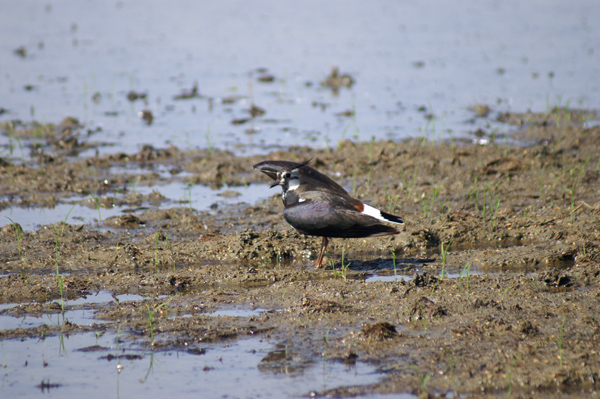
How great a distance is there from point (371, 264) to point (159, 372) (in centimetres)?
258

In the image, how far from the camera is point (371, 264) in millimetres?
6227

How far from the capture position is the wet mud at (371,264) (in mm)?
4266

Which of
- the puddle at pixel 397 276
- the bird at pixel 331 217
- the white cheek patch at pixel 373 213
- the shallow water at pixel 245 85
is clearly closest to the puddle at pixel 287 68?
the shallow water at pixel 245 85

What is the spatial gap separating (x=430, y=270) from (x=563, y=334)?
5.43 feet

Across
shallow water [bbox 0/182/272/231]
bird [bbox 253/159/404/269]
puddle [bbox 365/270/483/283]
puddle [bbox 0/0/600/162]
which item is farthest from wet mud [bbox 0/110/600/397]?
puddle [bbox 0/0/600/162]

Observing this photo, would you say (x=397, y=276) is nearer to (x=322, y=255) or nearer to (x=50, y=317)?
(x=322, y=255)

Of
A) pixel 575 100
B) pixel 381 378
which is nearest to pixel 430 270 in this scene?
pixel 381 378

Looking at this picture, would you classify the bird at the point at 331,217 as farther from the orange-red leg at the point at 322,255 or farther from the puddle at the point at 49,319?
the puddle at the point at 49,319

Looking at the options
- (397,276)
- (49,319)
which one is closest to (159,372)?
(49,319)

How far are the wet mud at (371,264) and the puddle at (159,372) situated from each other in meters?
0.11

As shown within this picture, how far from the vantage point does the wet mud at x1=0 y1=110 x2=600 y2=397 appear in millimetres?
4266

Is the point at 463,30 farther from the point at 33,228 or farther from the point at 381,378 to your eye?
the point at 381,378

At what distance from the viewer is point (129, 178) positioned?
29.0 feet

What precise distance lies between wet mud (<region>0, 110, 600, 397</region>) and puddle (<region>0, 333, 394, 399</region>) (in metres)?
0.11
